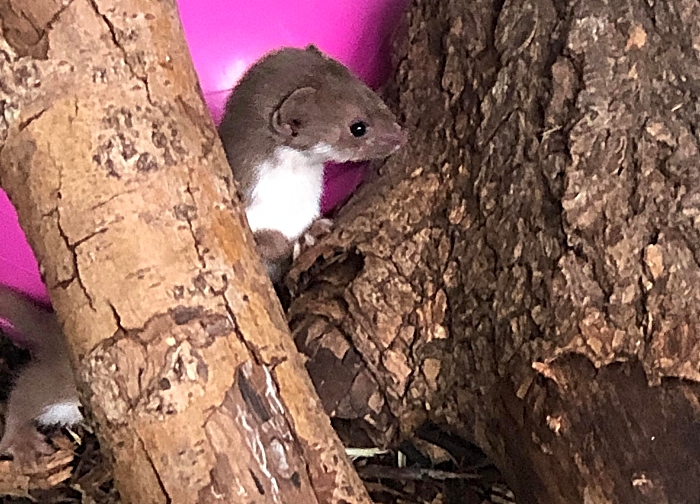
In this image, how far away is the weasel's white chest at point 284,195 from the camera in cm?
224

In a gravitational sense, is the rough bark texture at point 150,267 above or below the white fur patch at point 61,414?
above

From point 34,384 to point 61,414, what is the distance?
0.13 m

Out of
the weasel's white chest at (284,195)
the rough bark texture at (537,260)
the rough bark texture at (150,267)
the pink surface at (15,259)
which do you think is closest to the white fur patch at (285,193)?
the weasel's white chest at (284,195)

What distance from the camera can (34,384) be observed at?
223 cm

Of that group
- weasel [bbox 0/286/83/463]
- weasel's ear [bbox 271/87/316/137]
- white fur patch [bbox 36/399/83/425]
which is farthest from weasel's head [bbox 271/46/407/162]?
white fur patch [bbox 36/399/83/425]

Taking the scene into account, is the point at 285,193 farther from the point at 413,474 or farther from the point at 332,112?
the point at 413,474

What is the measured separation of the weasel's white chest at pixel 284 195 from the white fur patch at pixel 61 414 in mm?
621

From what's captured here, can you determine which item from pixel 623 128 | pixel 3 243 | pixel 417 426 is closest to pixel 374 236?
pixel 417 426

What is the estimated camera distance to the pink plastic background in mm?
2234

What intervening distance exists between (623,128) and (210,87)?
1073 mm

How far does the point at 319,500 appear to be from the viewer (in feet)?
4.49

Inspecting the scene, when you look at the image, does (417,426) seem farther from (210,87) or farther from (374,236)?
(210,87)

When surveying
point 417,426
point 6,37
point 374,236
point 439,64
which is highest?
point 6,37

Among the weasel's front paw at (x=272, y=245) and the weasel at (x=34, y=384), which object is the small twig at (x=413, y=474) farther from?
the weasel at (x=34, y=384)
